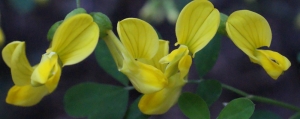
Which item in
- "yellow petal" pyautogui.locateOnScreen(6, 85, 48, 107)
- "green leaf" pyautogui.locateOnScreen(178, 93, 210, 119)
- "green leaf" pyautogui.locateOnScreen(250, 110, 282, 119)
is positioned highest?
"yellow petal" pyautogui.locateOnScreen(6, 85, 48, 107)

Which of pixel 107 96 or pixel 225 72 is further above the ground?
pixel 107 96

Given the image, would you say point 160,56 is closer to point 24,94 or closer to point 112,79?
point 24,94

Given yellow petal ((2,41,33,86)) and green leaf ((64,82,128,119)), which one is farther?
green leaf ((64,82,128,119))

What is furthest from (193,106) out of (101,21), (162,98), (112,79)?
(112,79)

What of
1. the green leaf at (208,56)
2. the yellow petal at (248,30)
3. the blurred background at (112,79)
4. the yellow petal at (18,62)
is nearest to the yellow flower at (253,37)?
the yellow petal at (248,30)

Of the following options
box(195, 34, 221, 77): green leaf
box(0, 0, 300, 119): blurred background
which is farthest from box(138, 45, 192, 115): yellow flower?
box(0, 0, 300, 119): blurred background

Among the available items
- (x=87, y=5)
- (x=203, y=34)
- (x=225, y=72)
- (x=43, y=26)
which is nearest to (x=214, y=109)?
(x=225, y=72)

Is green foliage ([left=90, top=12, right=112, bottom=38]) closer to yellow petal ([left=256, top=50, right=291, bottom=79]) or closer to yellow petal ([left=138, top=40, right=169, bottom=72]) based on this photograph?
yellow petal ([left=138, top=40, right=169, bottom=72])

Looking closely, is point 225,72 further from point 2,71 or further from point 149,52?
point 149,52
